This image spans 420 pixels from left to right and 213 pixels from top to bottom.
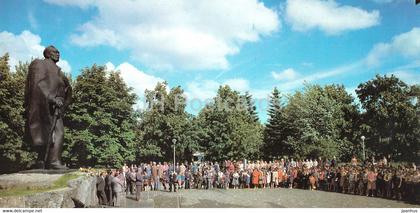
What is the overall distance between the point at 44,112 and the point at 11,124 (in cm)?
2189

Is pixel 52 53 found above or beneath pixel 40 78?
above

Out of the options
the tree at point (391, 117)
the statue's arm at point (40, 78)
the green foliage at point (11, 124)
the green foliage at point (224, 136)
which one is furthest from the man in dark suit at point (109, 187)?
the tree at point (391, 117)

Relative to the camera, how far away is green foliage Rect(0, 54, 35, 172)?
1135 inches

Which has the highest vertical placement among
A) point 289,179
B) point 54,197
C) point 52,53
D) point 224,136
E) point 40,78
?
point 52,53

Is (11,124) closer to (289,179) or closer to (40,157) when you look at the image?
(289,179)

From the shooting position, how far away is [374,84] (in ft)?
159

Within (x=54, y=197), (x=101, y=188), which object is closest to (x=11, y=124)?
(x=101, y=188)

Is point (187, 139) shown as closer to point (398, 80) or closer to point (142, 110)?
point (142, 110)

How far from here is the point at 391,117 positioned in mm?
44844

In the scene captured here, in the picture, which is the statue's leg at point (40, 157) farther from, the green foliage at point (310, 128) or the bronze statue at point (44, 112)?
the green foliage at point (310, 128)

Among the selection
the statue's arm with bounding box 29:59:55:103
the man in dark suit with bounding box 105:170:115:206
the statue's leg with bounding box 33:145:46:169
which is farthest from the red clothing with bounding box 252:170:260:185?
the statue's arm with bounding box 29:59:55:103

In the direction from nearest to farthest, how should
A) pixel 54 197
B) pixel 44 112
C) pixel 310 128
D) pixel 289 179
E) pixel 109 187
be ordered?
pixel 54 197
pixel 44 112
pixel 109 187
pixel 289 179
pixel 310 128

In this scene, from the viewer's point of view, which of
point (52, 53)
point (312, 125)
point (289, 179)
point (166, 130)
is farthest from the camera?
point (166, 130)

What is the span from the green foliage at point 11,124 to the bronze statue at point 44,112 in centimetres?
1983
